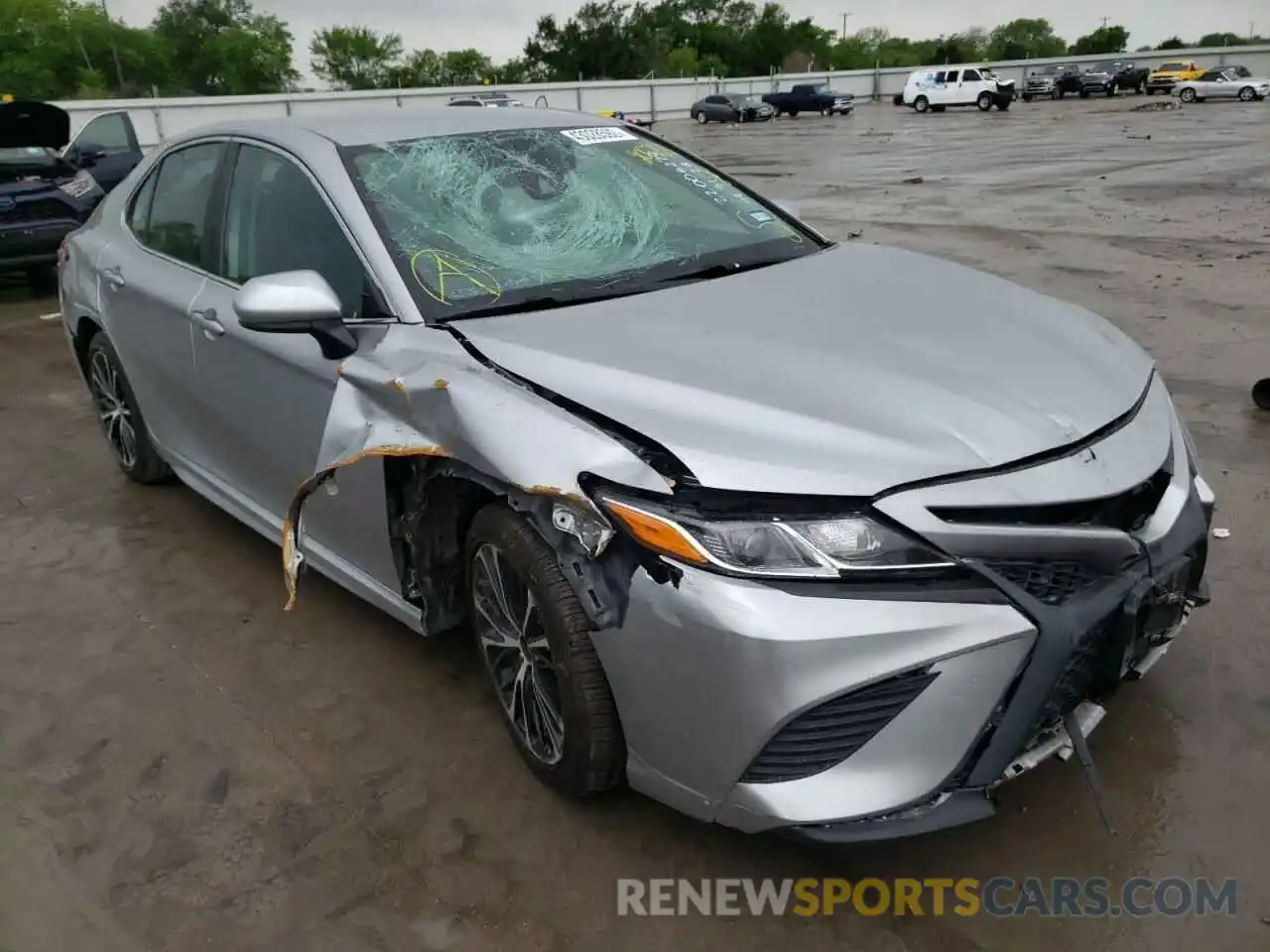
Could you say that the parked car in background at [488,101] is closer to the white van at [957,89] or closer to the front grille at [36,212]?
the front grille at [36,212]

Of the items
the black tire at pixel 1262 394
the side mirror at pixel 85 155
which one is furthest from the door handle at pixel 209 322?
the side mirror at pixel 85 155

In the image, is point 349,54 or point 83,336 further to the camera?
point 349,54

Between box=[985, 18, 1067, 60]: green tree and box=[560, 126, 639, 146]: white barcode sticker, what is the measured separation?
8763cm

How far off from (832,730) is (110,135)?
12.1 m

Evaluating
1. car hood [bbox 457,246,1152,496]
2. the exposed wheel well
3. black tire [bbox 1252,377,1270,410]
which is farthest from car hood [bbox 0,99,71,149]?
black tire [bbox 1252,377,1270,410]

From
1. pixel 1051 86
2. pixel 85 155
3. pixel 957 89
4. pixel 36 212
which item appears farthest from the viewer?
pixel 1051 86

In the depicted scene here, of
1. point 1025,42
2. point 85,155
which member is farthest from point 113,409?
point 1025,42

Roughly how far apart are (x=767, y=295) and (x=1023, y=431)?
3.02 feet

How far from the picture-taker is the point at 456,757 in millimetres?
2879

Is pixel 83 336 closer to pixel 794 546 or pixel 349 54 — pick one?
pixel 794 546

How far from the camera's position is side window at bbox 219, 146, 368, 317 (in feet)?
9.78

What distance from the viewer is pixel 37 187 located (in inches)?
378

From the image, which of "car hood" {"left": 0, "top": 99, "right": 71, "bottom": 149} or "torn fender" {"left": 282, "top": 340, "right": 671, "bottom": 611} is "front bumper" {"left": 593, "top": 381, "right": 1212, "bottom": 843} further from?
"car hood" {"left": 0, "top": 99, "right": 71, "bottom": 149}

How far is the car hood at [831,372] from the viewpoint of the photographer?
2078mm
